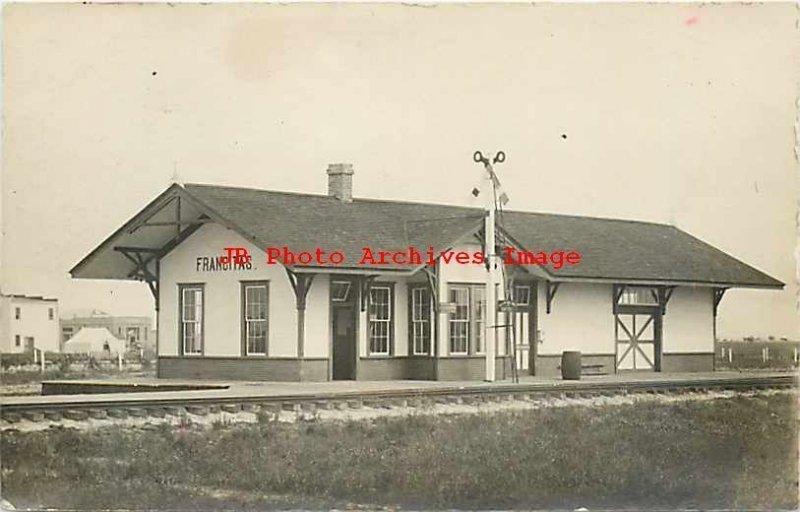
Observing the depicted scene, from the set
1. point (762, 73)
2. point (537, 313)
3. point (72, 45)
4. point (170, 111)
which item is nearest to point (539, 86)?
point (762, 73)

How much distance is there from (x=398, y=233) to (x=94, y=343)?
238 inches

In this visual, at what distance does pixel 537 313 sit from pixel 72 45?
13.6 meters

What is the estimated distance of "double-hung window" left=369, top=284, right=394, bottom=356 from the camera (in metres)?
26.2

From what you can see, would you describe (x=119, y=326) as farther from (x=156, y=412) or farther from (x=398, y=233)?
(x=156, y=412)

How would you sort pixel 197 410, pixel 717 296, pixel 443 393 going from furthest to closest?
pixel 717 296
pixel 443 393
pixel 197 410

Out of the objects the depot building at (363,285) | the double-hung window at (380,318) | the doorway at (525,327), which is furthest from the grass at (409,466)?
the doorway at (525,327)

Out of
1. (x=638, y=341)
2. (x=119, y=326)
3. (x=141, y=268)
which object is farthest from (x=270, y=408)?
(x=638, y=341)

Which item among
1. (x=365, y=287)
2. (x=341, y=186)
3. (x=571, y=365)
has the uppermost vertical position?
(x=341, y=186)

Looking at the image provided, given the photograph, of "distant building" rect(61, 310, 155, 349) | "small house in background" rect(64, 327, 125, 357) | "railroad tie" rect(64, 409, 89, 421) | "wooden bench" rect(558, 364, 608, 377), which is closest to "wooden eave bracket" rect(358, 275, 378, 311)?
"distant building" rect(61, 310, 155, 349)

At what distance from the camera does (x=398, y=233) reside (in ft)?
87.2

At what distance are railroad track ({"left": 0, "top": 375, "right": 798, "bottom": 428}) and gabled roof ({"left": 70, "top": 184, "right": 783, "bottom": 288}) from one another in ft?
6.91

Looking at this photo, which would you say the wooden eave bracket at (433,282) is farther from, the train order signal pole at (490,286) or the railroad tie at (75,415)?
the railroad tie at (75,415)

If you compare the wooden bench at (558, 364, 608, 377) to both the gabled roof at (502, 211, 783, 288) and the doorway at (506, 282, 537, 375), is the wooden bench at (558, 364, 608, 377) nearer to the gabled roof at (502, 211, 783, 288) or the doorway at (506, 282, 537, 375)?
the doorway at (506, 282, 537, 375)

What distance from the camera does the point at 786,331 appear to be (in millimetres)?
19641
